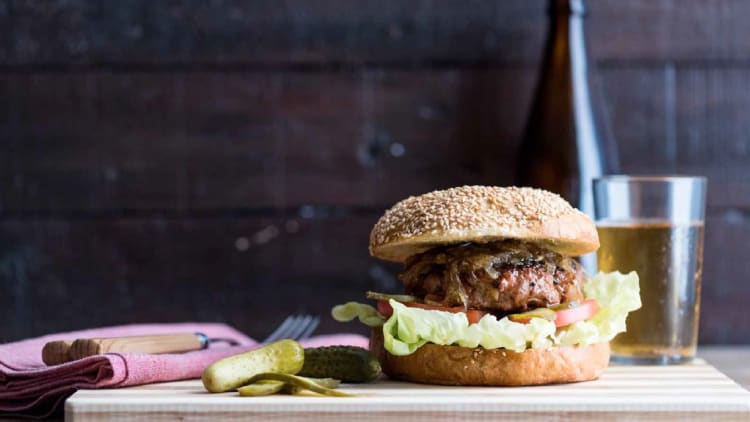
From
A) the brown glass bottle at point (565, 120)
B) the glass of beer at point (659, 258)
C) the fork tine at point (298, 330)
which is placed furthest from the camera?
the brown glass bottle at point (565, 120)

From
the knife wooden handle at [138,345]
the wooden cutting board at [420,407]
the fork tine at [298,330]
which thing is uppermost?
the knife wooden handle at [138,345]

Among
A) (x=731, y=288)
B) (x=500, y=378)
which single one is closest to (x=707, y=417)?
(x=500, y=378)

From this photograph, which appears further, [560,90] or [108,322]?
[108,322]

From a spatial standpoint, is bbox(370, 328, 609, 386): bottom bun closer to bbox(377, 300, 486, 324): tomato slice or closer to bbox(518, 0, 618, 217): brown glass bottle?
bbox(377, 300, 486, 324): tomato slice

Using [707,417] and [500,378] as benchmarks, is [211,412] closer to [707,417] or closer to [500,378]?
[500,378]

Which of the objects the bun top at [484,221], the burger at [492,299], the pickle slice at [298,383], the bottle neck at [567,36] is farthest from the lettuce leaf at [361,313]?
the bottle neck at [567,36]

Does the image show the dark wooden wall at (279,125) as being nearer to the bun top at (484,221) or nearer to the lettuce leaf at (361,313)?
the lettuce leaf at (361,313)
